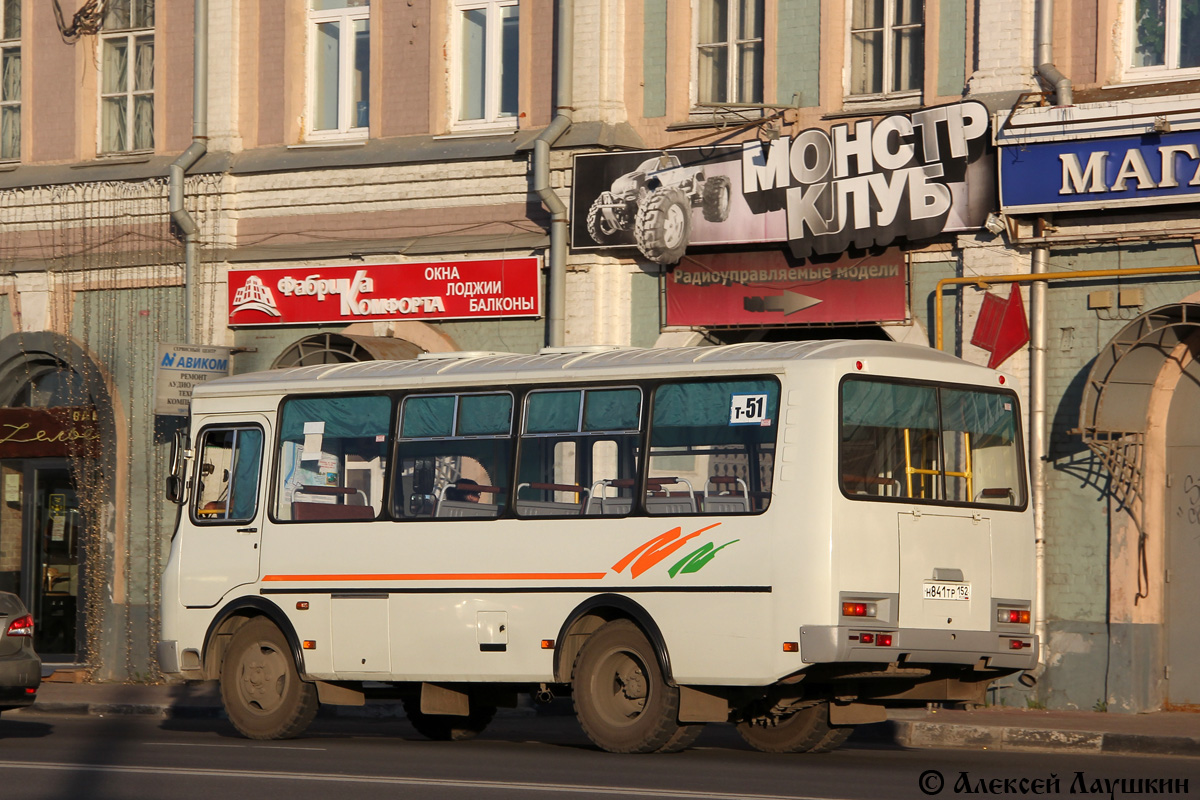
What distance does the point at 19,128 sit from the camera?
82.5 ft

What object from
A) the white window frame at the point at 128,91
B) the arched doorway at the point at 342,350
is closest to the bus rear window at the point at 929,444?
the arched doorway at the point at 342,350

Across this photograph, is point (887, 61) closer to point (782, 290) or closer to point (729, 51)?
point (729, 51)

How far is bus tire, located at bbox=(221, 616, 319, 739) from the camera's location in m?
15.4

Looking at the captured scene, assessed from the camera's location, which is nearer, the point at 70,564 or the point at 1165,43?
the point at 1165,43

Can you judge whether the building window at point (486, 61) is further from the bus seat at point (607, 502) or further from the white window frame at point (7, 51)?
the bus seat at point (607, 502)

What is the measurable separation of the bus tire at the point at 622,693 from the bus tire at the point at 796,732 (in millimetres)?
1024

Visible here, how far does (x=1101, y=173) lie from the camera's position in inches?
700

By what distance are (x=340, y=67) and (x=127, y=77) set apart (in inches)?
124

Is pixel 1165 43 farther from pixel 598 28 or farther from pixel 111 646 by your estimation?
pixel 111 646

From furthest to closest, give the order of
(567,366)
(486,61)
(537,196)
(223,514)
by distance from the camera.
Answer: (486,61), (537,196), (223,514), (567,366)

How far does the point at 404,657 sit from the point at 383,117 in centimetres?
933

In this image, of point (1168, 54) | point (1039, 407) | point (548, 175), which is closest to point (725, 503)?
point (1039, 407)

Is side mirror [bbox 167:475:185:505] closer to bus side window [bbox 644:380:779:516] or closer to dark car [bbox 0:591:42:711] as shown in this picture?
dark car [bbox 0:591:42:711]

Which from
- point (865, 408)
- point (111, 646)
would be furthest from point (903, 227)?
point (111, 646)
